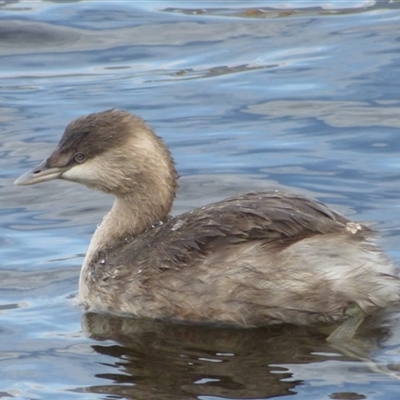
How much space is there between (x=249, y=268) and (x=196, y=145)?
11.3 ft

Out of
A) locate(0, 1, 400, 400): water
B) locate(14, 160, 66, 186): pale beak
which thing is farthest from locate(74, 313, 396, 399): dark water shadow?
locate(14, 160, 66, 186): pale beak

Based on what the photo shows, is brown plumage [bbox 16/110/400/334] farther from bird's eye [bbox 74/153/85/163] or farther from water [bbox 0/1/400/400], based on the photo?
bird's eye [bbox 74/153/85/163]

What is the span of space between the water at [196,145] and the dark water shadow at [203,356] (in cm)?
1

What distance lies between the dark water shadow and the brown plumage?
8cm

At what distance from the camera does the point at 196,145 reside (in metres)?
9.83

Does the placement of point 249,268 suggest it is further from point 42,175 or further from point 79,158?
point 42,175

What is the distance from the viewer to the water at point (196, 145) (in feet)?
20.2

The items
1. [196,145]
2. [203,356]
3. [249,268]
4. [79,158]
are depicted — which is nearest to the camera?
[203,356]

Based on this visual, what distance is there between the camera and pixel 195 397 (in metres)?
5.80

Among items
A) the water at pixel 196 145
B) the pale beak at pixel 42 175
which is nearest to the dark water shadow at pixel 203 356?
the water at pixel 196 145

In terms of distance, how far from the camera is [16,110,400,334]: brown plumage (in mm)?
6430

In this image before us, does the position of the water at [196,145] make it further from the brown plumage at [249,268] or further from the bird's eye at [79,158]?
the bird's eye at [79,158]

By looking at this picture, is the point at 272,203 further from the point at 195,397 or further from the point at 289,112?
the point at 289,112

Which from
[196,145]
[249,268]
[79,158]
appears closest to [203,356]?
[249,268]
